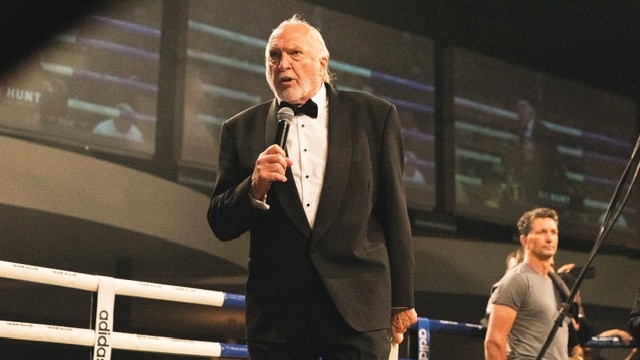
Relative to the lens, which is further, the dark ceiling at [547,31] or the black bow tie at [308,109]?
the dark ceiling at [547,31]

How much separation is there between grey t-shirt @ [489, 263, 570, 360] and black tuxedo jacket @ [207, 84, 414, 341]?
222 centimetres

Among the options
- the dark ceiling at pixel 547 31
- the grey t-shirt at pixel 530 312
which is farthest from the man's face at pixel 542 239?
the dark ceiling at pixel 547 31

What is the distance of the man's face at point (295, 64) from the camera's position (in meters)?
2.21

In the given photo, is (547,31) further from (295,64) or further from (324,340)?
(324,340)

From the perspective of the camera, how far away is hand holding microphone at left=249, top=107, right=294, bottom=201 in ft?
6.38

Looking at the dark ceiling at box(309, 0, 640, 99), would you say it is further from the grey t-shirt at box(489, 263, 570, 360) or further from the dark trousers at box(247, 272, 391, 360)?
the dark trousers at box(247, 272, 391, 360)

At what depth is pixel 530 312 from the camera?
425 centimetres

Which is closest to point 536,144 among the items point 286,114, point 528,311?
point 528,311

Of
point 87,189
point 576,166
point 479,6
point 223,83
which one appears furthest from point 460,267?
point 87,189

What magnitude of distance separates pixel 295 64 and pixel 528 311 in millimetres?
2478

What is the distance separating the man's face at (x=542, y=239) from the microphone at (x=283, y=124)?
2.57m

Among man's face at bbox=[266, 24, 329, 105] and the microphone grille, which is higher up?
man's face at bbox=[266, 24, 329, 105]

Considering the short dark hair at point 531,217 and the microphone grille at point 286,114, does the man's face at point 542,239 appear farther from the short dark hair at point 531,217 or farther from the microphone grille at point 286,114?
the microphone grille at point 286,114

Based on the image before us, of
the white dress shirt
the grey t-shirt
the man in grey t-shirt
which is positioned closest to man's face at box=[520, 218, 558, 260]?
the man in grey t-shirt
